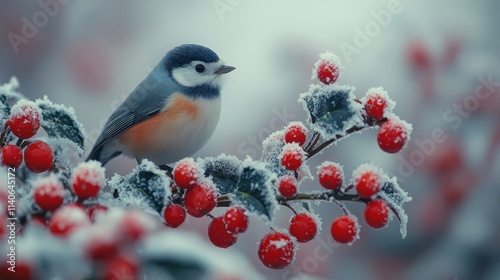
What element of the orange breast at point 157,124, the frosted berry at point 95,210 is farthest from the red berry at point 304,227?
the orange breast at point 157,124

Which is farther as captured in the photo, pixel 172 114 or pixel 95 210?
pixel 172 114

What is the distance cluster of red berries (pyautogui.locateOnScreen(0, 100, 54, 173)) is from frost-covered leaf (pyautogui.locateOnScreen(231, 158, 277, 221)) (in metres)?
0.28

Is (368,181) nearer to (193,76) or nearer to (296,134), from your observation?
(296,134)

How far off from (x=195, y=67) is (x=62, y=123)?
20.4 inches

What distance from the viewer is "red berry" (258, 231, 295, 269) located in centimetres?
83

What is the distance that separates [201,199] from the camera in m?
0.79

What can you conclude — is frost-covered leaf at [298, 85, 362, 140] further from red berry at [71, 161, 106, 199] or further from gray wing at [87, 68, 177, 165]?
gray wing at [87, 68, 177, 165]

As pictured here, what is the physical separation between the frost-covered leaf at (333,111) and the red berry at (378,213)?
A: 107 millimetres

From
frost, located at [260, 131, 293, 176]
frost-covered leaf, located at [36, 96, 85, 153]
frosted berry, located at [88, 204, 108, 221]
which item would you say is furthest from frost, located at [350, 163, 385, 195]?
frost-covered leaf, located at [36, 96, 85, 153]

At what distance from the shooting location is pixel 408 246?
1872 mm

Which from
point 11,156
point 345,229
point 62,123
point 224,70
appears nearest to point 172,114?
point 224,70

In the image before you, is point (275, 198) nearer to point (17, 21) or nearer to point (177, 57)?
point (177, 57)

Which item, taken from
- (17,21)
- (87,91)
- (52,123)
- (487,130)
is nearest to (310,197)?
(52,123)

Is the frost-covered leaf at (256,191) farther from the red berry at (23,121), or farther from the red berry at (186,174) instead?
the red berry at (23,121)
